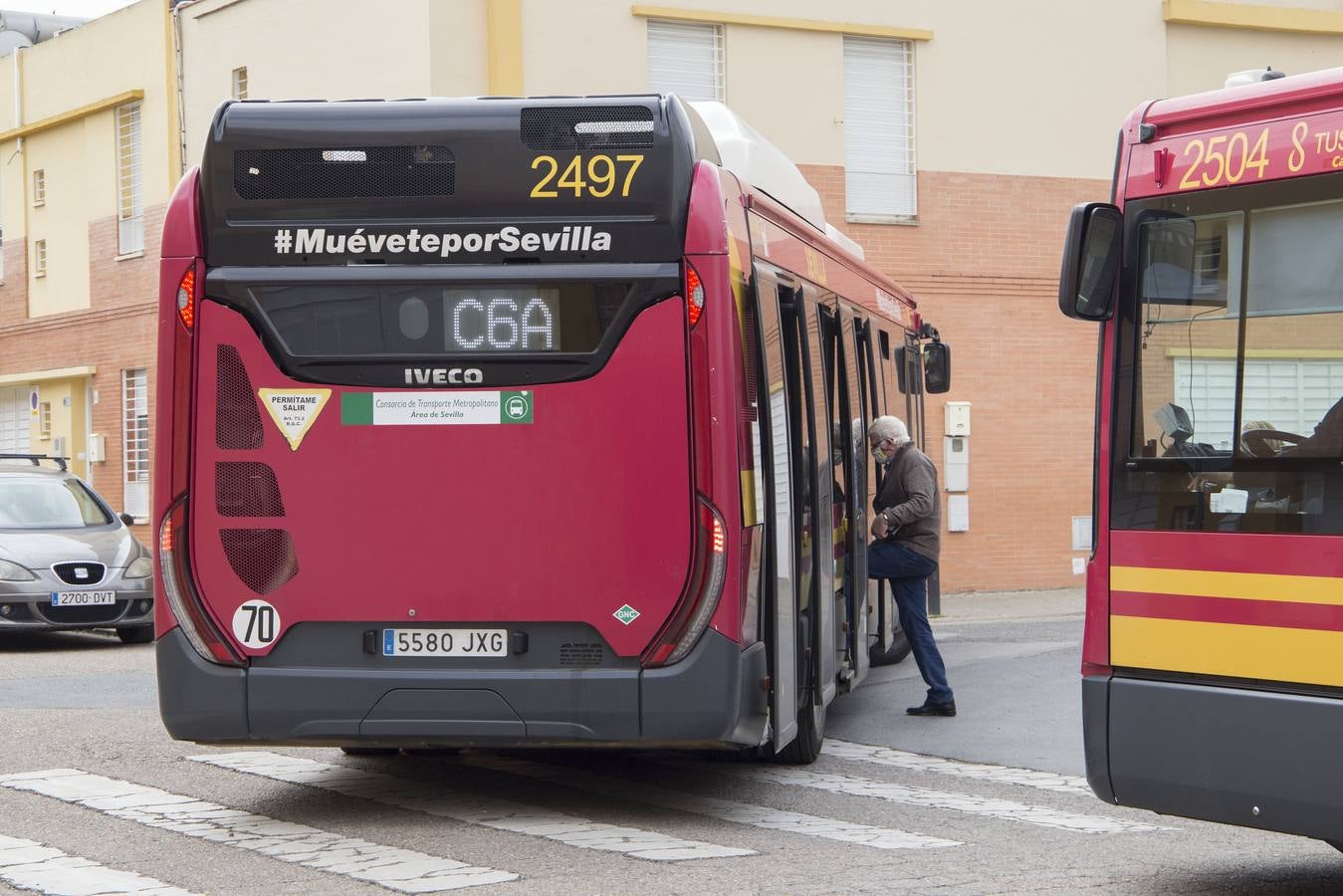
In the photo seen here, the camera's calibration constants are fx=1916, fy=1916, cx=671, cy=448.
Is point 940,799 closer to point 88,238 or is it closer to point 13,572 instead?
point 13,572

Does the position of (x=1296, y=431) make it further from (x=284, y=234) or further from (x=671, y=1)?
(x=671, y=1)

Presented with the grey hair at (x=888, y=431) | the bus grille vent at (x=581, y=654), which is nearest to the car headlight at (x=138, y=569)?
the grey hair at (x=888, y=431)

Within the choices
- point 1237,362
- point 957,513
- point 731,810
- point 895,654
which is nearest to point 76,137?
point 957,513

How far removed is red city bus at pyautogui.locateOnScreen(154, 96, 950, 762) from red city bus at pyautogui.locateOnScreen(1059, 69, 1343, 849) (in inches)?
71.2

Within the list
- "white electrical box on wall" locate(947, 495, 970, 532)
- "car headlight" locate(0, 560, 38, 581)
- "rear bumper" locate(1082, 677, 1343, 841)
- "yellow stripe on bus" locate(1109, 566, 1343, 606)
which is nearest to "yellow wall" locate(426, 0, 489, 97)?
"car headlight" locate(0, 560, 38, 581)

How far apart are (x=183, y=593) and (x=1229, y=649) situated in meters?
4.17

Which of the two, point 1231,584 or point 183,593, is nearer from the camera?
point 1231,584

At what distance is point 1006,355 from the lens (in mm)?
23094

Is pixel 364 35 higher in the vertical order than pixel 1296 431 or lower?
higher

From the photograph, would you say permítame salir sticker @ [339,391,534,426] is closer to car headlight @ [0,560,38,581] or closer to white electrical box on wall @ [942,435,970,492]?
car headlight @ [0,560,38,581]

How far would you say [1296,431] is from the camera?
19.4 feet

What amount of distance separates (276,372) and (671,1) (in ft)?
47.6

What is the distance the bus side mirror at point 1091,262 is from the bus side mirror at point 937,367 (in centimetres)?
960

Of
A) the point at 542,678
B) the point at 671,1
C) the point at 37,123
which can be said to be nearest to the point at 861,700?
the point at 542,678
